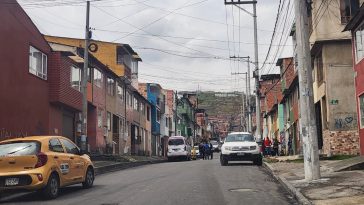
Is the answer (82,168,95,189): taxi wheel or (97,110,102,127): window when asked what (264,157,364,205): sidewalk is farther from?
(97,110,102,127): window

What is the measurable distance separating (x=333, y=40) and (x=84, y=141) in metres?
13.5

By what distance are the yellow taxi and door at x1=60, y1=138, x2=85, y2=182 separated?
0.07 meters

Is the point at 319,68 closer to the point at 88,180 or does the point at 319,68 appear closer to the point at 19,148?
the point at 88,180

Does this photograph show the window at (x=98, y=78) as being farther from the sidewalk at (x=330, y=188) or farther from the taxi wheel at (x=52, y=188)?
the taxi wheel at (x=52, y=188)

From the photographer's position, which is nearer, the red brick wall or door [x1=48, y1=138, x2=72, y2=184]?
door [x1=48, y1=138, x2=72, y2=184]

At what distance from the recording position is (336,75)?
1017 inches

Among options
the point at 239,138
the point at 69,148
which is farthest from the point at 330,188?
the point at 239,138

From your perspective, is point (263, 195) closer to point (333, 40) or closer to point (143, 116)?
point (333, 40)

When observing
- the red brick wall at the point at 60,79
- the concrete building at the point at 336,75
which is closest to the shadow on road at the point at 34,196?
the red brick wall at the point at 60,79

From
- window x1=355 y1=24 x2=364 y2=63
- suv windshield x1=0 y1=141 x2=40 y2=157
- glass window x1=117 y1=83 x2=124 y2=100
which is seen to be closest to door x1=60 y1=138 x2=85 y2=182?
suv windshield x1=0 y1=141 x2=40 y2=157

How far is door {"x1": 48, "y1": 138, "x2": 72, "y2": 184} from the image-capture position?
509 inches

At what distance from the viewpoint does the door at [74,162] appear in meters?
13.8

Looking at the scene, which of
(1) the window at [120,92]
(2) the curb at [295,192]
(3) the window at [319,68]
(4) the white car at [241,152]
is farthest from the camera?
(1) the window at [120,92]

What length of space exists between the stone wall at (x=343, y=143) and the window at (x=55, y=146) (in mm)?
15982
